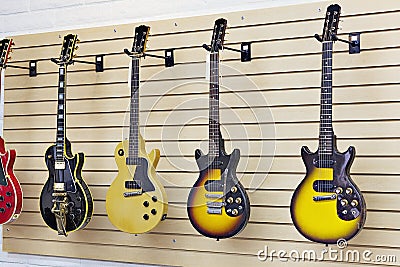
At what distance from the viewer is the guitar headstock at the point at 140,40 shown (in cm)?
291

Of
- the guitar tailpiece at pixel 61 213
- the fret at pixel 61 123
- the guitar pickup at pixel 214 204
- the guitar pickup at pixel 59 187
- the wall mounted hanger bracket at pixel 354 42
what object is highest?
the wall mounted hanger bracket at pixel 354 42

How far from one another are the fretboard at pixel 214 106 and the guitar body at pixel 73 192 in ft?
1.98

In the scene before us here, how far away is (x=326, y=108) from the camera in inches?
98.0

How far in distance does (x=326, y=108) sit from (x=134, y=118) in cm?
81

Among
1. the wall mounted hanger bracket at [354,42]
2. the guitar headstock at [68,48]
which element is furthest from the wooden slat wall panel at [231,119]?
the guitar headstock at [68,48]

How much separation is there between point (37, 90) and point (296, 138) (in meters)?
1.32

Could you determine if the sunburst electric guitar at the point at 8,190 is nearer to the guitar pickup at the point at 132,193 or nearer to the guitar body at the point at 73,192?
the guitar body at the point at 73,192

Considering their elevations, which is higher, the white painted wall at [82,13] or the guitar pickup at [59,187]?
the white painted wall at [82,13]

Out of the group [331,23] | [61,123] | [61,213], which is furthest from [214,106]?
[61,213]

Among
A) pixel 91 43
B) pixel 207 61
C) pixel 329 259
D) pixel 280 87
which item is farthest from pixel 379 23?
pixel 91 43

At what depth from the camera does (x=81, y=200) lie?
2.95 m

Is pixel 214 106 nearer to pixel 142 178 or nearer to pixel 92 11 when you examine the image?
pixel 142 178

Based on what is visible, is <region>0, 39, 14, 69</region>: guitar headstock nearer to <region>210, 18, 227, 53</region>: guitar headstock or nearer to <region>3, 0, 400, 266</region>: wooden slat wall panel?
<region>3, 0, 400, 266</region>: wooden slat wall panel

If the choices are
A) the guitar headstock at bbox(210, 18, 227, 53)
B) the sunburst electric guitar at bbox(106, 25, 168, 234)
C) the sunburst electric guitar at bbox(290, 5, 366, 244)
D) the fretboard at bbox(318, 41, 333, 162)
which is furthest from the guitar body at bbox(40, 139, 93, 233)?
the fretboard at bbox(318, 41, 333, 162)
